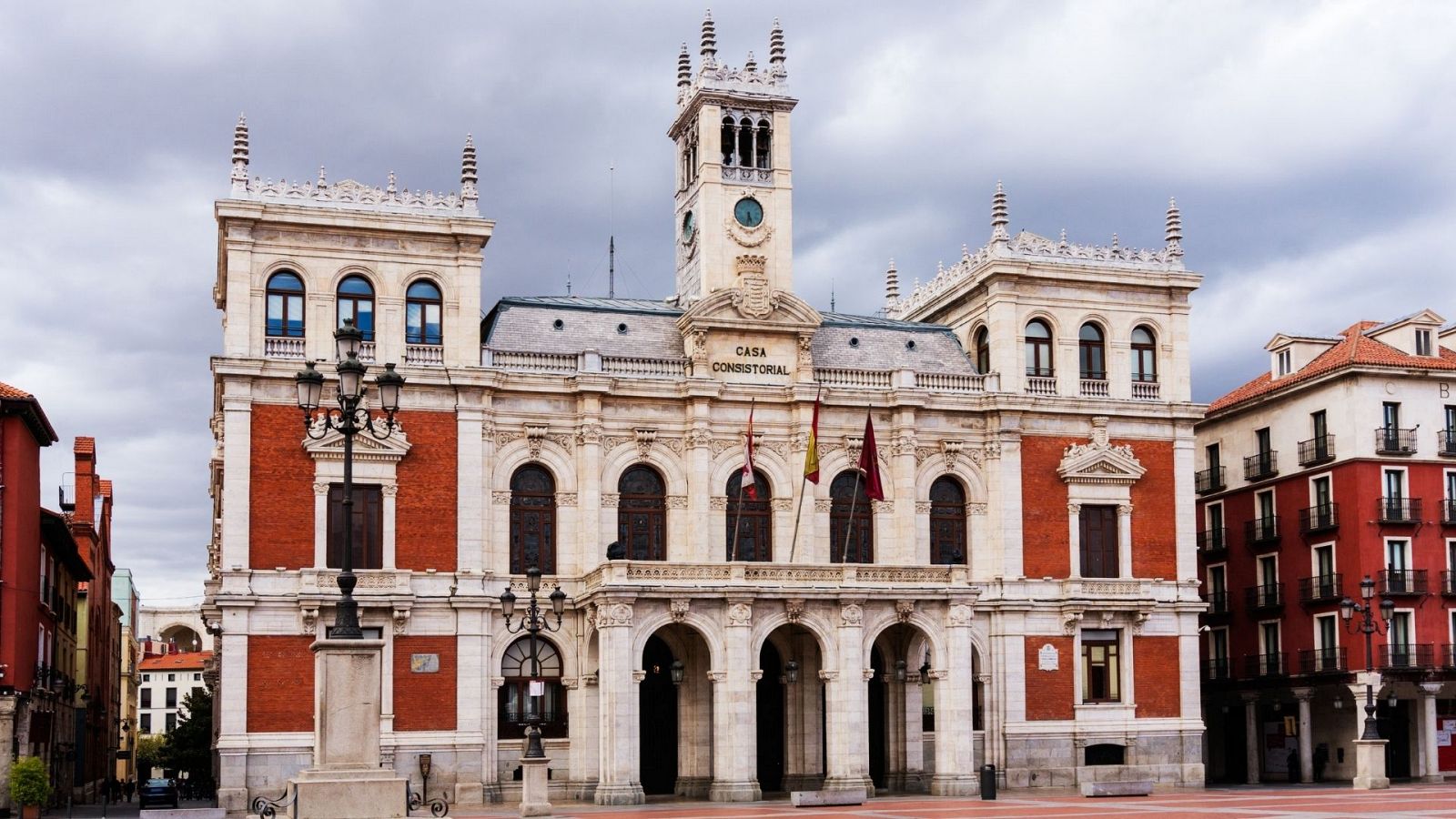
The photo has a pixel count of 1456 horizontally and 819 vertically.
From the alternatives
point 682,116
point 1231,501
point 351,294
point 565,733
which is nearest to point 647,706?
point 565,733

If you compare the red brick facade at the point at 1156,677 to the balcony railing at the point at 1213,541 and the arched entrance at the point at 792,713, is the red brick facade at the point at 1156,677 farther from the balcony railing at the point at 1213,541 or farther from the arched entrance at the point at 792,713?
the balcony railing at the point at 1213,541

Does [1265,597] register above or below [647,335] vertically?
below

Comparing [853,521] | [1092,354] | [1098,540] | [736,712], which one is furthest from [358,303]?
[1098,540]

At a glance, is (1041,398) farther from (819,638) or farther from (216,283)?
(216,283)

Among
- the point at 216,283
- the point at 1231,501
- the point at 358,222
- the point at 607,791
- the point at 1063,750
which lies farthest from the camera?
the point at 1231,501

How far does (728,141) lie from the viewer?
63531mm

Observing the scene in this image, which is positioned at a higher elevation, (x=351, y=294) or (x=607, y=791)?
(x=351, y=294)

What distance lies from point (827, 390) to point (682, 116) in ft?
40.1

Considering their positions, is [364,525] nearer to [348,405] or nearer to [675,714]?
[675,714]

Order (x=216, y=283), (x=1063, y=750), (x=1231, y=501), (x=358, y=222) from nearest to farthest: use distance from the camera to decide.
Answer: (x=358, y=222)
(x=1063, y=750)
(x=216, y=283)
(x=1231, y=501)

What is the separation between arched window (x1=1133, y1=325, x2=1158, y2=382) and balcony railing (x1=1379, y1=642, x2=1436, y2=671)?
1353 centimetres

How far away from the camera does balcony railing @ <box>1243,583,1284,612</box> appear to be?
70.2m

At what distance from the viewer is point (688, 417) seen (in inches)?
2351

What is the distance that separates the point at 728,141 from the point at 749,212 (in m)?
2.85
